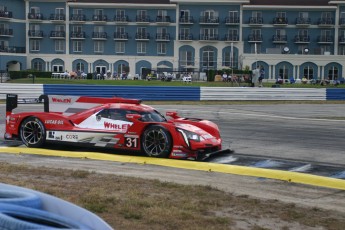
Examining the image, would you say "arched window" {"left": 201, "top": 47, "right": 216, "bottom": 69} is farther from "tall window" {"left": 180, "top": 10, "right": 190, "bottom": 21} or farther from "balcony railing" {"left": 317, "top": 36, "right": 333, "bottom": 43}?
"balcony railing" {"left": 317, "top": 36, "right": 333, "bottom": 43}

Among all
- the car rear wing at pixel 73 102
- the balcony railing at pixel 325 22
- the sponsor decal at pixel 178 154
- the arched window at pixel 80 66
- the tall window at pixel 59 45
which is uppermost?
the balcony railing at pixel 325 22

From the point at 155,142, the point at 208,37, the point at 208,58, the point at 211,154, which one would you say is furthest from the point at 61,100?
the point at 208,37

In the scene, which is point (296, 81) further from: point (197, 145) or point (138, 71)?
point (197, 145)

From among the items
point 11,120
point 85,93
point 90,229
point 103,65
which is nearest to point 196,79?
point 103,65

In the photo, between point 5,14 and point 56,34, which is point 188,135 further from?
point 5,14

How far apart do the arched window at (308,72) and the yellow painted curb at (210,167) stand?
65.6 metres

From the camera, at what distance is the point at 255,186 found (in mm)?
8523

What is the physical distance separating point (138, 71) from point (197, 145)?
216 feet

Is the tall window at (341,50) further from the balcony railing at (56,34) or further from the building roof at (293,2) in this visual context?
the balcony railing at (56,34)

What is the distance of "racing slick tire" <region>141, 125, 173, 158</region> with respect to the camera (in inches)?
434

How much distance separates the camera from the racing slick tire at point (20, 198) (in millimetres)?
2745

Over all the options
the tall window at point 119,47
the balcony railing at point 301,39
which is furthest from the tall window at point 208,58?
the balcony railing at point 301,39

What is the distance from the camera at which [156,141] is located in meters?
11.2

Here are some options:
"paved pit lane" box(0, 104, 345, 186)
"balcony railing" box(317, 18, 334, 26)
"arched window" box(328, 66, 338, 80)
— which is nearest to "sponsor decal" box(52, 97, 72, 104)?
"paved pit lane" box(0, 104, 345, 186)
